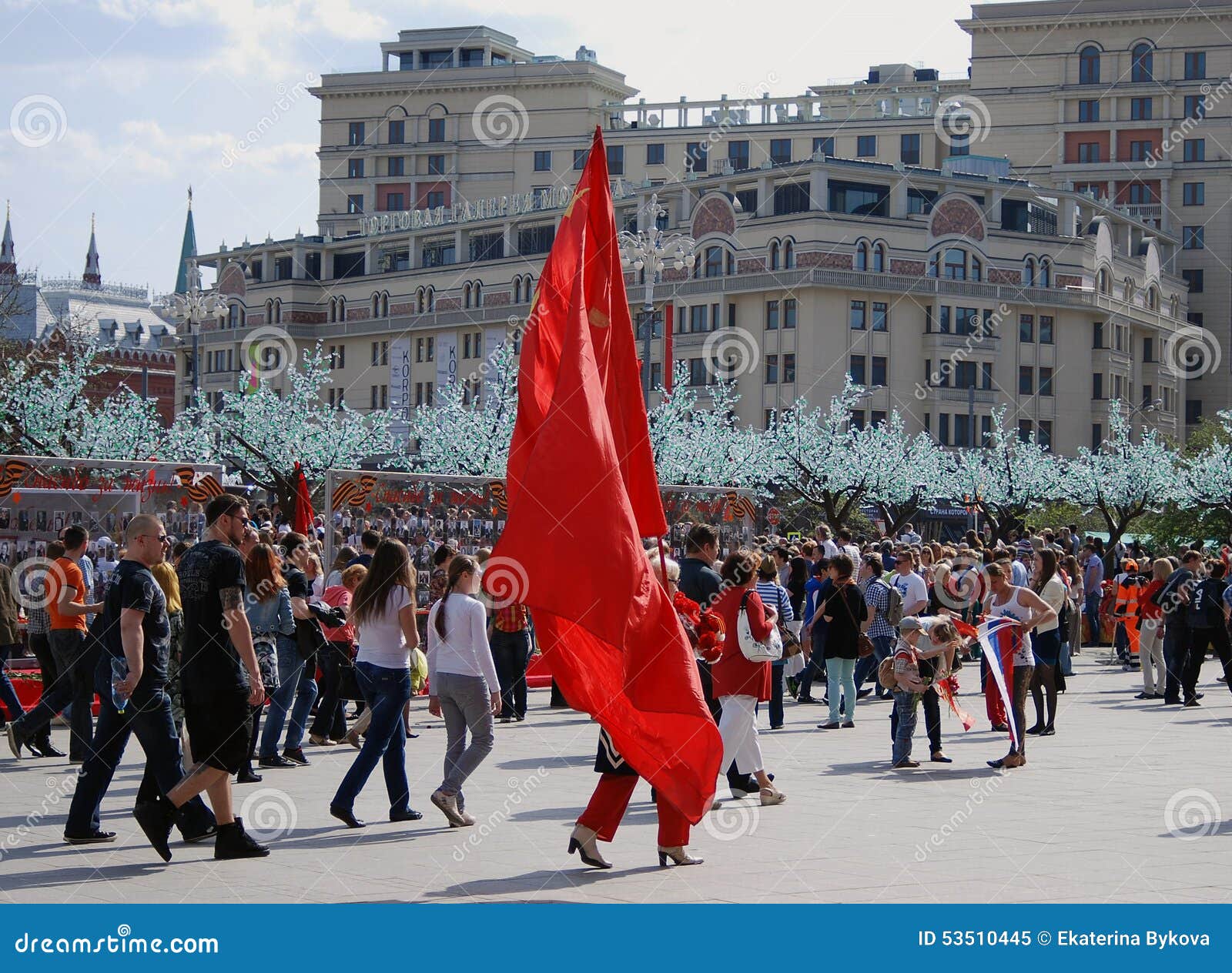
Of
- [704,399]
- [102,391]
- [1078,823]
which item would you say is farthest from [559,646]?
[102,391]

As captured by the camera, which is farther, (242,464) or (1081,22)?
(1081,22)

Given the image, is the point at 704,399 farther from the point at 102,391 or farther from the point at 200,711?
the point at 200,711

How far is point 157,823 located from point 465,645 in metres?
2.44

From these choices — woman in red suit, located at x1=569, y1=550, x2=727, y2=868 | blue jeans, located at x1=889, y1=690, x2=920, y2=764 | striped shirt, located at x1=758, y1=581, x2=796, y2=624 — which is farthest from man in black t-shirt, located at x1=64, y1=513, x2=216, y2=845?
blue jeans, located at x1=889, y1=690, x2=920, y2=764

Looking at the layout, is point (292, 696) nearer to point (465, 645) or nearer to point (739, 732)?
point (465, 645)

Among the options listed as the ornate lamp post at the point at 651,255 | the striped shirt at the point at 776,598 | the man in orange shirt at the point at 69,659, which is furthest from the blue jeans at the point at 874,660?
the man in orange shirt at the point at 69,659

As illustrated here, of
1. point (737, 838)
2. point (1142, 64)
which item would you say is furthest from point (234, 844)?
point (1142, 64)

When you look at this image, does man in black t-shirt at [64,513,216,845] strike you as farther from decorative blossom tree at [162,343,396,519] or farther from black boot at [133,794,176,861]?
decorative blossom tree at [162,343,396,519]

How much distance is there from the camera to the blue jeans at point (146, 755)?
9914mm

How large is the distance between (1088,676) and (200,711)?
64.1ft

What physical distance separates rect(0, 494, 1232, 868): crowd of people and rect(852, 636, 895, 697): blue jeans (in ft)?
0.14

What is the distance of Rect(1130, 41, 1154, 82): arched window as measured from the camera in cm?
9069

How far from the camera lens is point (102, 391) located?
373 ft

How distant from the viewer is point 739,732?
1218cm
